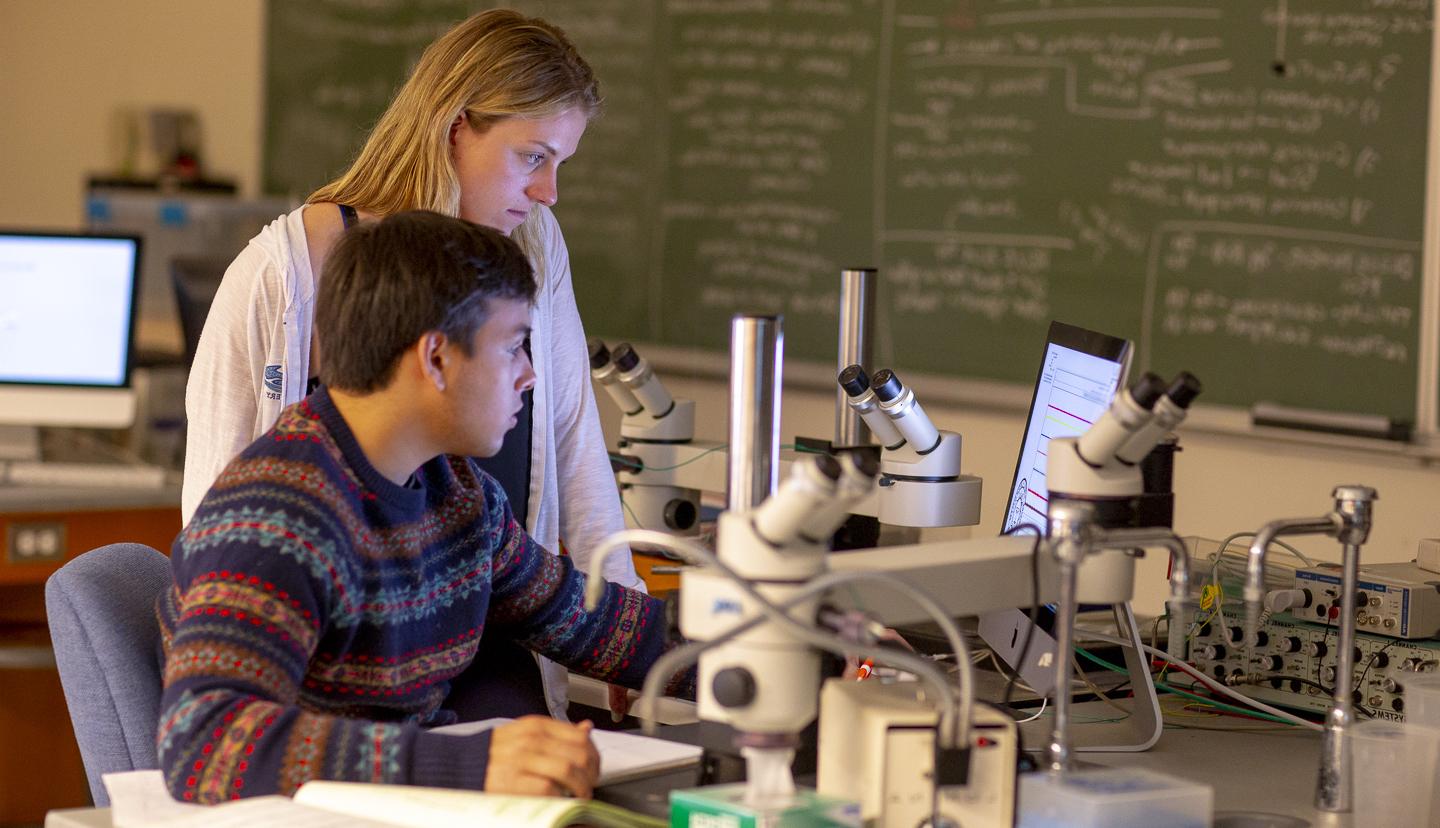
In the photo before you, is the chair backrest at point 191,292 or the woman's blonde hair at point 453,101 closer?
the woman's blonde hair at point 453,101

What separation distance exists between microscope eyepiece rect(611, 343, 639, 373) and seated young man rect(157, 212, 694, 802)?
1.75 feet

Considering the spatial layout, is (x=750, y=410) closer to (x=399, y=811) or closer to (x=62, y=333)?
(x=399, y=811)

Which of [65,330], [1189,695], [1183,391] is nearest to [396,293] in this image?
[1183,391]

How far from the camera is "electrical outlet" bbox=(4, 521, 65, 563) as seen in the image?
136 inches

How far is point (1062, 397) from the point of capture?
191cm

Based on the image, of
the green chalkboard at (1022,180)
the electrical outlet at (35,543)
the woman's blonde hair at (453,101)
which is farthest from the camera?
the electrical outlet at (35,543)

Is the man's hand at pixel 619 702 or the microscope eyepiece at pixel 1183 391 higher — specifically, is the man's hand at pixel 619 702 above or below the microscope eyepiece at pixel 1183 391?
below

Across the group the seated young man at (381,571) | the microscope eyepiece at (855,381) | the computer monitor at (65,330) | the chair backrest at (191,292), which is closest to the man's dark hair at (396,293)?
the seated young man at (381,571)

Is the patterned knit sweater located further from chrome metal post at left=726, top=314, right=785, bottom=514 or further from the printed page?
chrome metal post at left=726, top=314, right=785, bottom=514

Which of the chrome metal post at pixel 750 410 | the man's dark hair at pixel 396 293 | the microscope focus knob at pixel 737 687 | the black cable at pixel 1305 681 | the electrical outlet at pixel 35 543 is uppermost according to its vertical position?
the man's dark hair at pixel 396 293

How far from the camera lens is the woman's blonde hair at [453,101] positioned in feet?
7.00

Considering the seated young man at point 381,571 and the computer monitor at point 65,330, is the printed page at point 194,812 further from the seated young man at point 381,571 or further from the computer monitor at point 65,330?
the computer monitor at point 65,330

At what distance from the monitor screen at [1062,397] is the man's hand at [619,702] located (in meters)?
0.50

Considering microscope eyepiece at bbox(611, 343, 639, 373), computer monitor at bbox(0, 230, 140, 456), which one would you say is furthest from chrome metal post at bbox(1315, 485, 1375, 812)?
computer monitor at bbox(0, 230, 140, 456)
